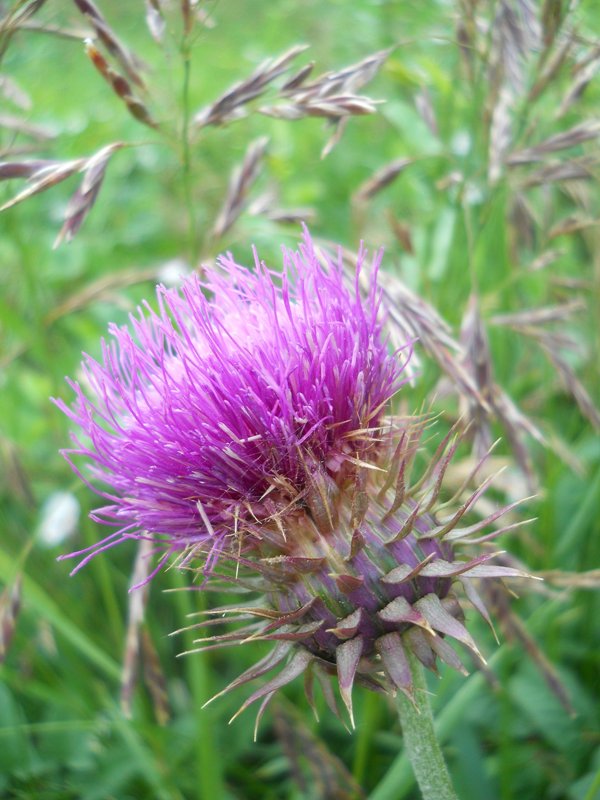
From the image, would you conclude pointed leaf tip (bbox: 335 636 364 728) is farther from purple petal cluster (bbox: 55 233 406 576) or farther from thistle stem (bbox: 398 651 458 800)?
purple petal cluster (bbox: 55 233 406 576)

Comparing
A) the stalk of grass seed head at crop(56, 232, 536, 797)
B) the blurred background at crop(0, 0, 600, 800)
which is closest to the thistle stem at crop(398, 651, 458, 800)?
the stalk of grass seed head at crop(56, 232, 536, 797)

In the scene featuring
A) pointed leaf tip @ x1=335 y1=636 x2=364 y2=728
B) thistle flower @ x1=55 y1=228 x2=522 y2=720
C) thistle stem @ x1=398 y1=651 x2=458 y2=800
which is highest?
thistle flower @ x1=55 y1=228 x2=522 y2=720

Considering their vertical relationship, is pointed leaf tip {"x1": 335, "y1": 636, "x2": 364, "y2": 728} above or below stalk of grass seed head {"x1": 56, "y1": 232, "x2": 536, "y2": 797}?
below

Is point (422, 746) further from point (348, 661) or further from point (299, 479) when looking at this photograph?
point (299, 479)

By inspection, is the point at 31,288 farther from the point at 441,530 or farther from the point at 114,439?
the point at 441,530

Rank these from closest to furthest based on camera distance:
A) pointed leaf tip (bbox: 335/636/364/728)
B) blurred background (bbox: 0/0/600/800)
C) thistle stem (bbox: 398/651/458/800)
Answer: pointed leaf tip (bbox: 335/636/364/728), thistle stem (bbox: 398/651/458/800), blurred background (bbox: 0/0/600/800)

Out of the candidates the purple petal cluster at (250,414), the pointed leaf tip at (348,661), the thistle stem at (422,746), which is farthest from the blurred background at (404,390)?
the pointed leaf tip at (348,661)

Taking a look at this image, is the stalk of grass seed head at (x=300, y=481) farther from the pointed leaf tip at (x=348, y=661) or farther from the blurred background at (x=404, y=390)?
the blurred background at (x=404, y=390)

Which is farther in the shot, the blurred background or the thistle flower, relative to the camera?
the blurred background

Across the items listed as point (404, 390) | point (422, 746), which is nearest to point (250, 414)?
point (422, 746)
